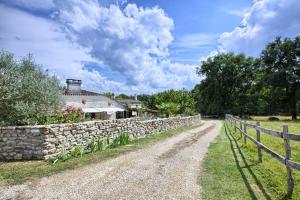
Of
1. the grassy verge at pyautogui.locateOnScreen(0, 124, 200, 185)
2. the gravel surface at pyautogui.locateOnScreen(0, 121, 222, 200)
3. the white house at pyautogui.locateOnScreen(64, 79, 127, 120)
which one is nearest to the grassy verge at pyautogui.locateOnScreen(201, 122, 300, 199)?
the gravel surface at pyautogui.locateOnScreen(0, 121, 222, 200)

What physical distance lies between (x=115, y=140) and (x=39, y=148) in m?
3.77

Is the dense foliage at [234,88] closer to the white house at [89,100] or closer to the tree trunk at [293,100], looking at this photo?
the tree trunk at [293,100]

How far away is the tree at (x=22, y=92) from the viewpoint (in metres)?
9.37

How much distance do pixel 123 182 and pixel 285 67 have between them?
4457cm

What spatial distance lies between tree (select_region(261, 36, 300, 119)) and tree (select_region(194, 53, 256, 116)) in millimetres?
10629

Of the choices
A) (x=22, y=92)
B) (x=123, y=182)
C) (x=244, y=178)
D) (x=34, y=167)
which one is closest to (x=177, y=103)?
(x=22, y=92)

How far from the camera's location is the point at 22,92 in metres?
9.70

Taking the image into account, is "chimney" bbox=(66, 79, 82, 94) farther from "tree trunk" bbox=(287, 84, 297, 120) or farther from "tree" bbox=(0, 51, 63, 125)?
"tree trunk" bbox=(287, 84, 297, 120)

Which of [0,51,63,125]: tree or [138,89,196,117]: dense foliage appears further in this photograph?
[138,89,196,117]: dense foliage

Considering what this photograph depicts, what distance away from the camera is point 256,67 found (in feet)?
183

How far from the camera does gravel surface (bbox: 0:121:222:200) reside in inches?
209

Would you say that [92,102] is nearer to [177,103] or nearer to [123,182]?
[177,103]

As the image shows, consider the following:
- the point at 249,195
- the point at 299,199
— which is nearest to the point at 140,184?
the point at 249,195

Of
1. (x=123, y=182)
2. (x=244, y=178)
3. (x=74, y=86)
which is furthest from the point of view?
(x=74, y=86)
